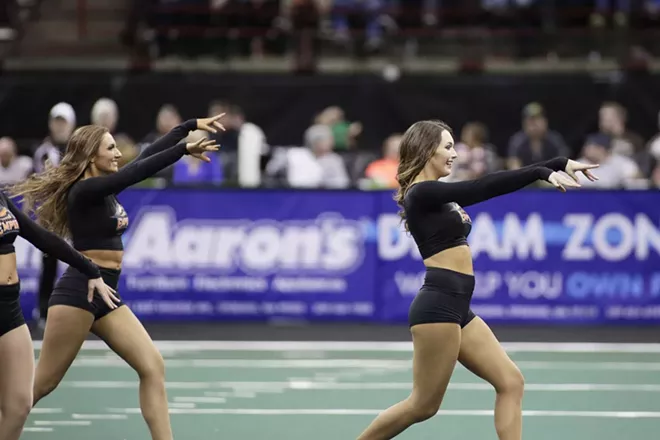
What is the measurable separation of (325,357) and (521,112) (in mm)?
8595

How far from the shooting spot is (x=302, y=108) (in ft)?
67.2

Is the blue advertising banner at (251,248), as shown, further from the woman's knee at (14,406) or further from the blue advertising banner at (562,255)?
the woman's knee at (14,406)

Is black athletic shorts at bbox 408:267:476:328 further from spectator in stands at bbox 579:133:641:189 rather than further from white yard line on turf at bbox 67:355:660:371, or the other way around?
spectator in stands at bbox 579:133:641:189

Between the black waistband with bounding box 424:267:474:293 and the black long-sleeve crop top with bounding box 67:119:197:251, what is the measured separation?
64.5 inches

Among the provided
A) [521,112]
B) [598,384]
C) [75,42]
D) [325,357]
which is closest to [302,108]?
[521,112]

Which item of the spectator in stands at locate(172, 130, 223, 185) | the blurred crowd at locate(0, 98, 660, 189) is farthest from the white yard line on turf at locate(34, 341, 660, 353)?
the spectator in stands at locate(172, 130, 223, 185)

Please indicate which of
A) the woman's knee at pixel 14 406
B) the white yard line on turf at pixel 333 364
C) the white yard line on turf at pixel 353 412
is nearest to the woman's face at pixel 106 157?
the woman's knee at pixel 14 406

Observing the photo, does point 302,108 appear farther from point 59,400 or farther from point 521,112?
point 59,400

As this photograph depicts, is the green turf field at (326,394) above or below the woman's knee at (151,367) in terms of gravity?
below

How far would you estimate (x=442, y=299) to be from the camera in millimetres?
7258

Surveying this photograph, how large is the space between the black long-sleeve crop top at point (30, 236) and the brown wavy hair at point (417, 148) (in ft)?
6.28

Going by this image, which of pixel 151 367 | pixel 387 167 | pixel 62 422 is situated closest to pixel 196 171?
pixel 387 167

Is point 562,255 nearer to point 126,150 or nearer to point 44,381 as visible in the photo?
point 126,150

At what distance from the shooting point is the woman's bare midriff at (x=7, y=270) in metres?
6.98
